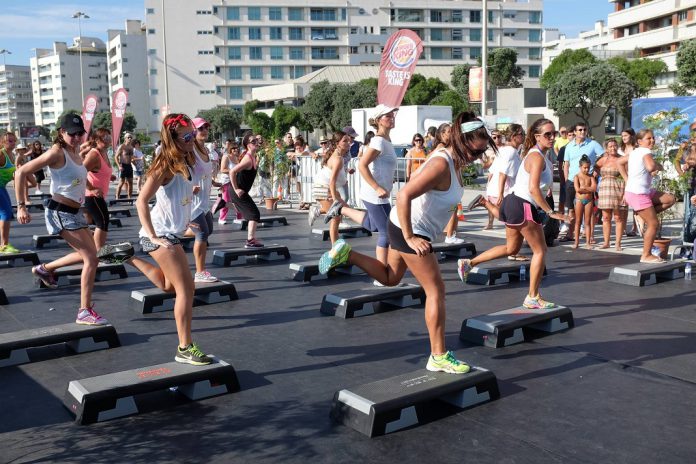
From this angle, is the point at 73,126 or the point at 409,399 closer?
the point at 409,399

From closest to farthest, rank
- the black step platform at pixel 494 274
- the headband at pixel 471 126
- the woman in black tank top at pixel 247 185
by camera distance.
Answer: the headband at pixel 471 126
the black step platform at pixel 494 274
the woman in black tank top at pixel 247 185

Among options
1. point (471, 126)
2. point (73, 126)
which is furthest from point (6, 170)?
point (471, 126)

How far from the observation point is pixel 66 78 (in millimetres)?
131500

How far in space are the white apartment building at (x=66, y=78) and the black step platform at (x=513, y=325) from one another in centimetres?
13240

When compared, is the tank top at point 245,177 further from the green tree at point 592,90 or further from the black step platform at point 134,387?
the green tree at point 592,90

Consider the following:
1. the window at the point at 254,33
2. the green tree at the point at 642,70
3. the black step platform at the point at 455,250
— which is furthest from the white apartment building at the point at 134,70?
the black step platform at the point at 455,250

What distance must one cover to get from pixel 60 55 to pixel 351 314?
457 ft

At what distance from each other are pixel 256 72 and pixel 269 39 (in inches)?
191

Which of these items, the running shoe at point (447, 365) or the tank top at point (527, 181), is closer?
the running shoe at point (447, 365)

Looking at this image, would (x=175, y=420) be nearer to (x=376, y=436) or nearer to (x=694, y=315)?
(x=376, y=436)

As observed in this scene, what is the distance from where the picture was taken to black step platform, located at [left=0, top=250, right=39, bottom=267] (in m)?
10.2

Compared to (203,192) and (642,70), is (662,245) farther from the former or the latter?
(642,70)

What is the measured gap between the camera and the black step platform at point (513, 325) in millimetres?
5770

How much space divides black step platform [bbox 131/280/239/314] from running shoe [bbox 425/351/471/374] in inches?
132
